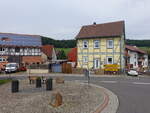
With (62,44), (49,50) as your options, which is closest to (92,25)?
(49,50)

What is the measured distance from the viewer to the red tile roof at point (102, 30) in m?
34.1

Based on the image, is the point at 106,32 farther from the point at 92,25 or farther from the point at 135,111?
the point at 135,111

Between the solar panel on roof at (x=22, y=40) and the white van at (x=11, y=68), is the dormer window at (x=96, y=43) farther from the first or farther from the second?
the solar panel on roof at (x=22, y=40)

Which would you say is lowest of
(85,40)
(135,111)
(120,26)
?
(135,111)

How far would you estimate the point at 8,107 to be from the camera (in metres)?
9.45

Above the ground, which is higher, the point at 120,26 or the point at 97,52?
the point at 120,26

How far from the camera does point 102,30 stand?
36.1m

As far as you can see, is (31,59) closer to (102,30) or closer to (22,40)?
(22,40)

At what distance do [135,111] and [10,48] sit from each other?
143ft

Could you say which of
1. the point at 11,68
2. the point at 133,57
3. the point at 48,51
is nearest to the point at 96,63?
the point at 133,57

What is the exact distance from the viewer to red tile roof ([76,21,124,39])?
112 ft

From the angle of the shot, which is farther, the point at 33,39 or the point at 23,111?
the point at 33,39

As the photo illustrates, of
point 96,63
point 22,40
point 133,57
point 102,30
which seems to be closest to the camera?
point 96,63

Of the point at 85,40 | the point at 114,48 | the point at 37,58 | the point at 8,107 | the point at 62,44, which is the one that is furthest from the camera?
the point at 62,44
